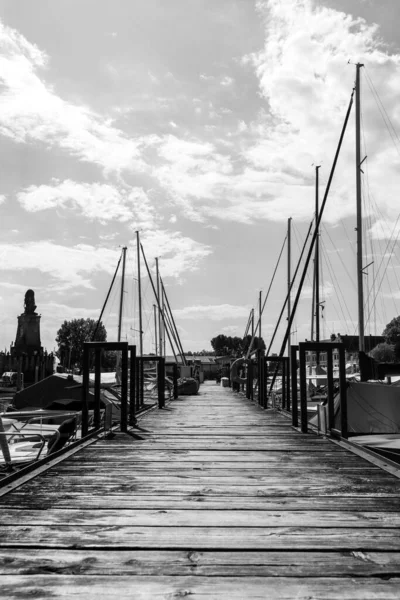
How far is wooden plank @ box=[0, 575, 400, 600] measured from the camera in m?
3.36

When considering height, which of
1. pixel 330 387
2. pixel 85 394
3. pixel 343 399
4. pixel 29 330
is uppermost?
pixel 29 330

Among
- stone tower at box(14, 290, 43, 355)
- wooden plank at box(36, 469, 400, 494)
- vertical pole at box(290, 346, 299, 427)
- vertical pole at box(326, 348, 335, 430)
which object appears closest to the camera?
wooden plank at box(36, 469, 400, 494)

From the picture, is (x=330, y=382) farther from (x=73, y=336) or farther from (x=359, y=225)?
(x=73, y=336)

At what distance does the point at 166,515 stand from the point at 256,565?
1.43 meters

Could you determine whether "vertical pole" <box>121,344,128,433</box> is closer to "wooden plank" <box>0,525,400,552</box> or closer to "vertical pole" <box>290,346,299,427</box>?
"vertical pole" <box>290,346,299,427</box>

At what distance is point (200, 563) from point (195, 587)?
16.5 inches

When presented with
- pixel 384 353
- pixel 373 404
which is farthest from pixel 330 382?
pixel 384 353

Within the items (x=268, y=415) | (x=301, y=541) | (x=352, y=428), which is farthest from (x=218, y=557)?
(x=352, y=428)

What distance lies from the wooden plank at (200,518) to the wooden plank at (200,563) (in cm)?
71

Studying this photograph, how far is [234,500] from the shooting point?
224 inches

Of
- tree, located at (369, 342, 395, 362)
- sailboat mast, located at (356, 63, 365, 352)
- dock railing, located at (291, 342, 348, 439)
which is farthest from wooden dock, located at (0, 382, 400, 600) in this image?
tree, located at (369, 342, 395, 362)

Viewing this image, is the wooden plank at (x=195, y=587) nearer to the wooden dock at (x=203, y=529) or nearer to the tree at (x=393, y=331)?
the wooden dock at (x=203, y=529)

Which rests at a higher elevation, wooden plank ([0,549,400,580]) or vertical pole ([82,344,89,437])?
vertical pole ([82,344,89,437])

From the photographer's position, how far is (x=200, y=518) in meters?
5.02
